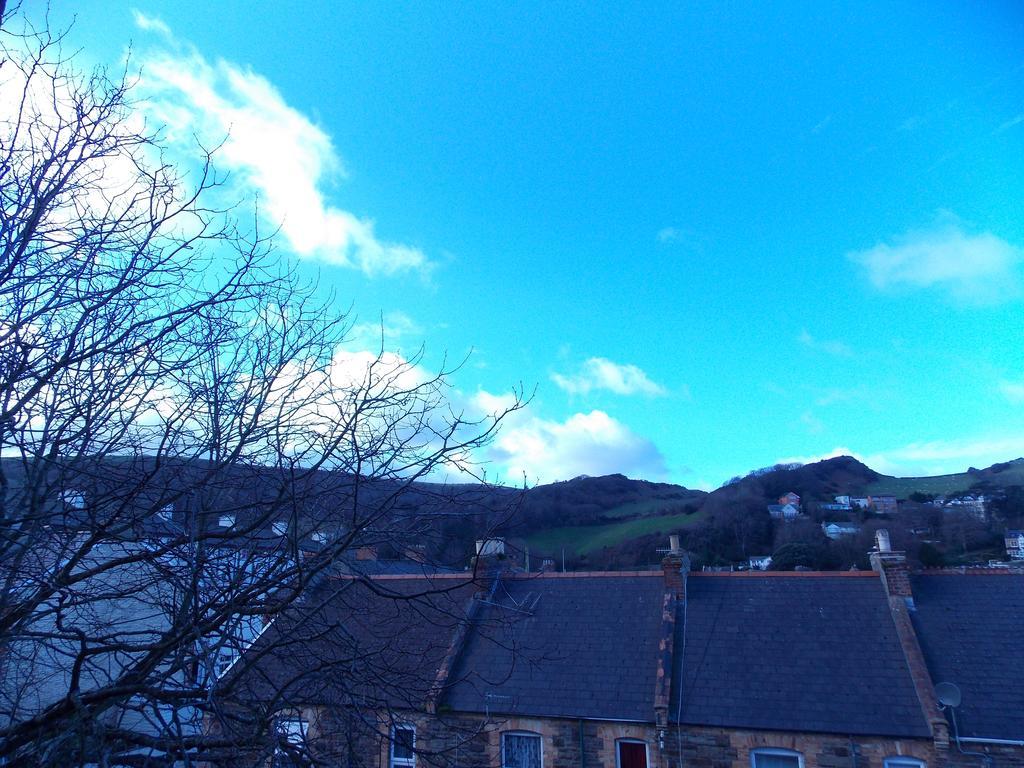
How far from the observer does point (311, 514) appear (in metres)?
4.69

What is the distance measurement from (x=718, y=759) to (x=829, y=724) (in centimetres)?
218

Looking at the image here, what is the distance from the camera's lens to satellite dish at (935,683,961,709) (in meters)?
12.3

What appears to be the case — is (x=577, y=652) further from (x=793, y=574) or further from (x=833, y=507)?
(x=833, y=507)

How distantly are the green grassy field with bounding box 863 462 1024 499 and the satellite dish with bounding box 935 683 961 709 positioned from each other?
200 ft

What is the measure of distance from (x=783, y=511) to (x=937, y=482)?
23264 millimetres

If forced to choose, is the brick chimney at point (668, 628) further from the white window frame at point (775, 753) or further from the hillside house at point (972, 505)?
the hillside house at point (972, 505)

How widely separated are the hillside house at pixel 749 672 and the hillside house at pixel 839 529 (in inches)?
1477

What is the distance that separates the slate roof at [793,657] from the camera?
1311 centimetres

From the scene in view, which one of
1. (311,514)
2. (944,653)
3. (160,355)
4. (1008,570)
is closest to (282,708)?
(311,514)

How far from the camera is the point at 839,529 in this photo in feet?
181

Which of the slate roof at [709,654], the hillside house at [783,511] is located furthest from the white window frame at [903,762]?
the hillside house at [783,511]

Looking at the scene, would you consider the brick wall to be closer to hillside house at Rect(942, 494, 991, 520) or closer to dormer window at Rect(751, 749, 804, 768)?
dormer window at Rect(751, 749, 804, 768)

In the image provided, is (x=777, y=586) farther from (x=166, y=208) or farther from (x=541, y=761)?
(x=166, y=208)

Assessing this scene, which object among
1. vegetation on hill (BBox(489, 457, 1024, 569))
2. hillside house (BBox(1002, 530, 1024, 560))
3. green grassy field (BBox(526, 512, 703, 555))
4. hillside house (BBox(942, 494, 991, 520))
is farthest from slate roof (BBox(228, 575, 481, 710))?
hillside house (BBox(942, 494, 991, 520))
